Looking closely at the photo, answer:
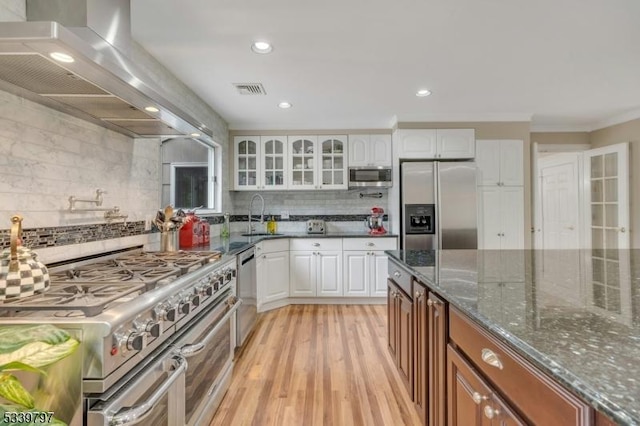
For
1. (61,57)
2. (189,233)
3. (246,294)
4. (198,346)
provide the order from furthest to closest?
(246,294) < (189,233) < (198,346) < (61,57)

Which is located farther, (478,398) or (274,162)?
(274,162)

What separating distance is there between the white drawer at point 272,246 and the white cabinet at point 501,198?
2439mm

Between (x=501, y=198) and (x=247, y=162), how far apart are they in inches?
131

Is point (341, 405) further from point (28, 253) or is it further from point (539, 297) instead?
point (28, 253)

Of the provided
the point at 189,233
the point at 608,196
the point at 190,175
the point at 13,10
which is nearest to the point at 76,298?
the point at 13,10

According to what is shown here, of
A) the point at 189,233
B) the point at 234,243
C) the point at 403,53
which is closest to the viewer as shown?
the point at 403,53

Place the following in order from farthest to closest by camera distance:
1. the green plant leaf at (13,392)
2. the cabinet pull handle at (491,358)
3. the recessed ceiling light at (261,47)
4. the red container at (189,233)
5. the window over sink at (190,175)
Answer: the window over sink at (190,175), the red container at (189,233), the recessed ceiling light at (261,47), the cabinet pull handle at (491,358), the green plant leaf at (13,392)

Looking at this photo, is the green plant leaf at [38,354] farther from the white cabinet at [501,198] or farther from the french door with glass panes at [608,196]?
the white cabinet at [501,198]

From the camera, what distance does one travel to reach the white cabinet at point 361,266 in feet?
13.1

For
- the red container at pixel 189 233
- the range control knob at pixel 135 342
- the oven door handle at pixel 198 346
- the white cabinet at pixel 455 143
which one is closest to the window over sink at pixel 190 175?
the red container at pixel 189 233

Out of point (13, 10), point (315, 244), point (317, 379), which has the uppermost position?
point (13, 10)

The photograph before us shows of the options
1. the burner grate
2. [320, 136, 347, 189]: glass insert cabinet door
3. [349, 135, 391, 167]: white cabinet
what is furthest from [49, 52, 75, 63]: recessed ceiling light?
[349, 135, 391, 167]: white cabinet

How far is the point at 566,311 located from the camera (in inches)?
37.7

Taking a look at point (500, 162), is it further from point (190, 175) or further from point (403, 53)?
point (190, 175)
